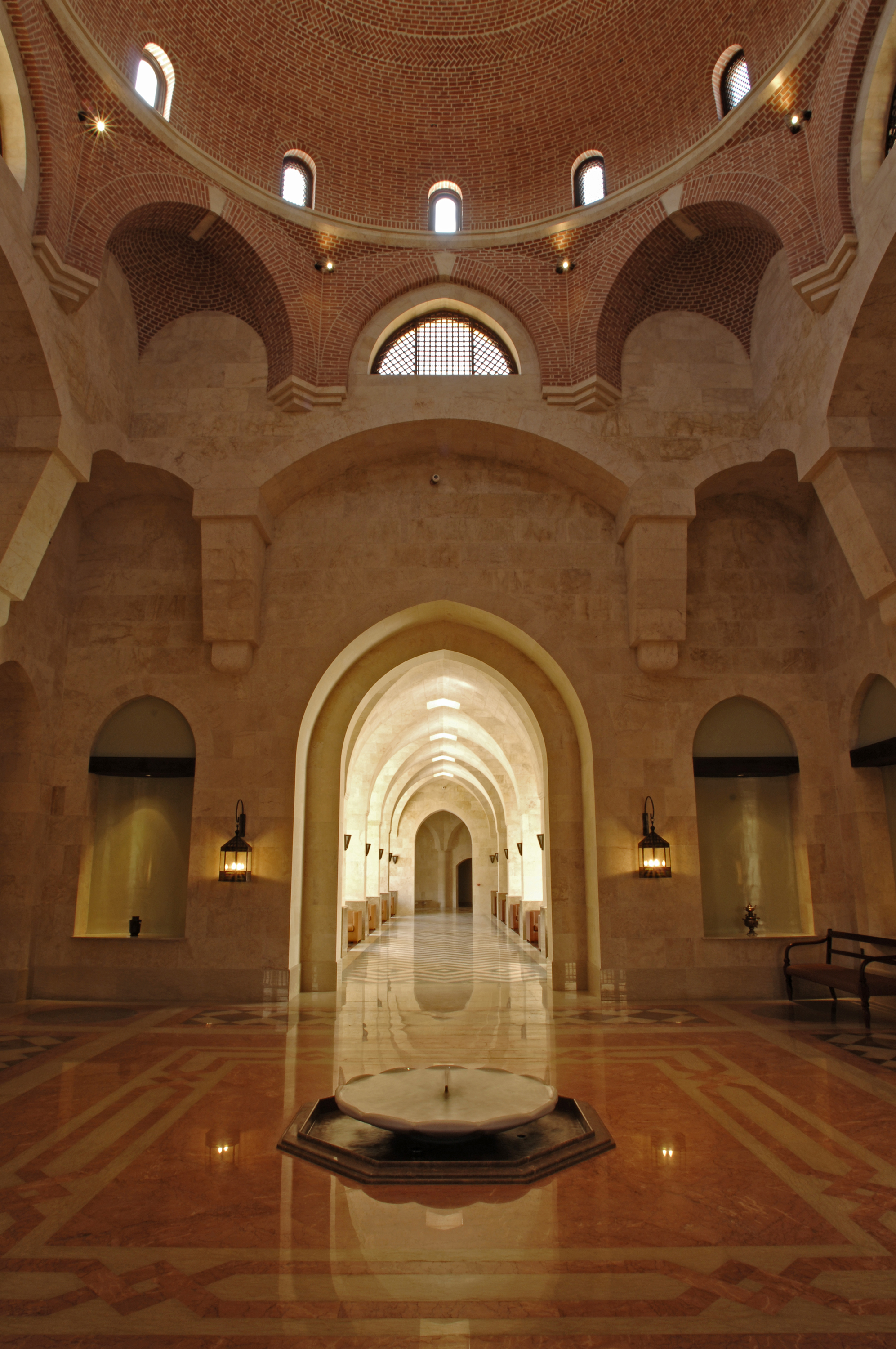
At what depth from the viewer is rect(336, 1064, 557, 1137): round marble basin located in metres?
4.85

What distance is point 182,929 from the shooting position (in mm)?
11625

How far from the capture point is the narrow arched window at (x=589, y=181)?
478 inches

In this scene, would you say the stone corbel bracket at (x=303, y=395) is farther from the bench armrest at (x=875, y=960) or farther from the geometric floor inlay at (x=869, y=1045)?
the geometric floor inlay at (x=869, y=1045)

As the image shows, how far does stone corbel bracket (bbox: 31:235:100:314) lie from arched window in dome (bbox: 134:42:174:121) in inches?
124

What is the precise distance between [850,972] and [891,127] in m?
9.30

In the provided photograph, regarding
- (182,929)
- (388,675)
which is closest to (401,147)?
(388,675)

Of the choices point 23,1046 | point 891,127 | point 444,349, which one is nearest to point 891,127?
point 891,127

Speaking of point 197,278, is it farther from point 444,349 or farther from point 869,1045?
point 869,1045

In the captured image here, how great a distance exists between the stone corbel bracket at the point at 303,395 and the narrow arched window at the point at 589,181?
4795mm

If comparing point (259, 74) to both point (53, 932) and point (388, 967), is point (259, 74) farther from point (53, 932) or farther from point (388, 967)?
point (388, 967)

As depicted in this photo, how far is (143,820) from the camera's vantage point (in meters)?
12.0

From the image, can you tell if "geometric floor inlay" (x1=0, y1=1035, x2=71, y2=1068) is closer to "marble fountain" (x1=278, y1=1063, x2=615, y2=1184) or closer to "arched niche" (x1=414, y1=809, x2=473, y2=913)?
"marble fountain" (x1=278, y1=1063, x2=615, y2=1184)

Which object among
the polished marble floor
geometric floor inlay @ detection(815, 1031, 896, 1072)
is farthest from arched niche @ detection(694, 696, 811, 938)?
the polished marble floor

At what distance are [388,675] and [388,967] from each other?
5351 millimetres
